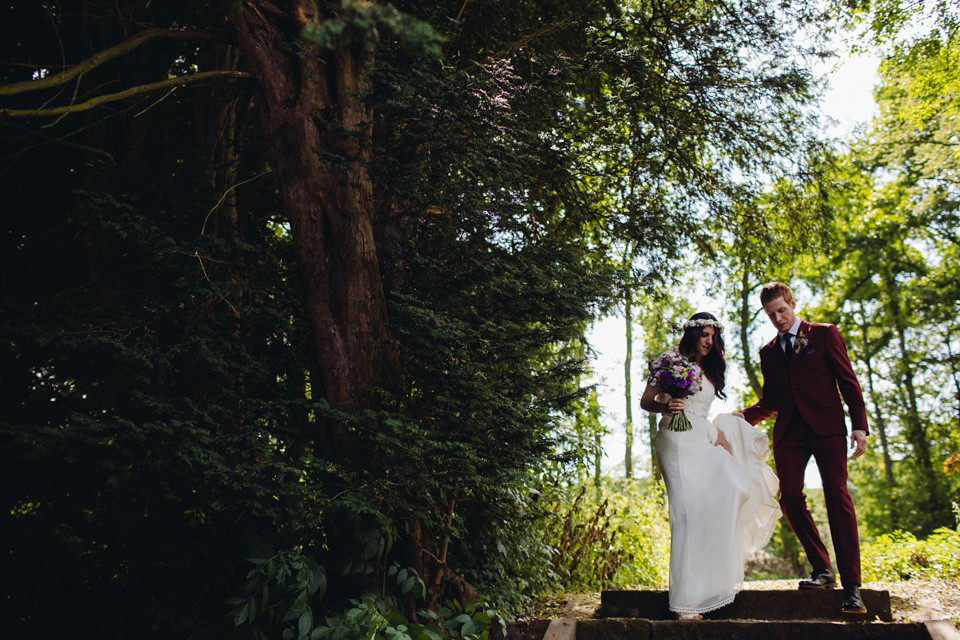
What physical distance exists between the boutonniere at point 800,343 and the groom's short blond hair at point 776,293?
0.91ft

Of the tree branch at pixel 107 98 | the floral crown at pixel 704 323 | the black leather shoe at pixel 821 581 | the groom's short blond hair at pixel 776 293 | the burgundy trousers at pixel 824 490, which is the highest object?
the tree branch at pixel 107 98

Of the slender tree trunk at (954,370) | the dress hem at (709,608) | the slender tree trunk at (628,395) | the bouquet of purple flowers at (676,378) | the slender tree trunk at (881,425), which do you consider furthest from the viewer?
the slender tree trunk at (881,425)

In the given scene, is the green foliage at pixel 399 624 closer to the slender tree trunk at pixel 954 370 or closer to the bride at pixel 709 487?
the bride at pixel 709 487

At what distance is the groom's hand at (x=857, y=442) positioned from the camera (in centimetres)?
457

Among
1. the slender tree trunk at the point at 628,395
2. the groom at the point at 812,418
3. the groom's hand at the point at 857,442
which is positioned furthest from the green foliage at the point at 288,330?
the slender tree trunk at the point at 628,395

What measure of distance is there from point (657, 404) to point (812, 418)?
114cm

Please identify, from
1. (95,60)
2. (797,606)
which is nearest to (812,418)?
(797,606)

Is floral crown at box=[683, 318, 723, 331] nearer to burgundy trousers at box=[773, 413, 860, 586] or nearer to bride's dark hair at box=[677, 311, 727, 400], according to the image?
bride's dark hair at box=[677, 311, 727, 400]

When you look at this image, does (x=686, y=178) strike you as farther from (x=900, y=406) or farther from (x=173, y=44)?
(x=900, y=406)

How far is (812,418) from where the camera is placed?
4.89 meters

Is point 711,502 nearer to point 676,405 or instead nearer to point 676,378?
point 676,405

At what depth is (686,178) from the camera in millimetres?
7023

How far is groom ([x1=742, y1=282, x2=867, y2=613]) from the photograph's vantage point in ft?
15.5

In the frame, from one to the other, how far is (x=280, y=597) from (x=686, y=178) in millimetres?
5646
